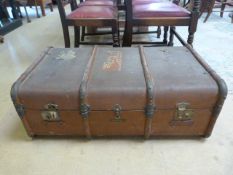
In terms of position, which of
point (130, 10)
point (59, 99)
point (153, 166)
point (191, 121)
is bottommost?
point (153, 166)

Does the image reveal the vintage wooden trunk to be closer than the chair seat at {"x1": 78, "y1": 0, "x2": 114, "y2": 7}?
Yes

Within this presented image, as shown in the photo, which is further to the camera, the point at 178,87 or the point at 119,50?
the point at 119,50

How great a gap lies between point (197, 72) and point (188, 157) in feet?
1.37

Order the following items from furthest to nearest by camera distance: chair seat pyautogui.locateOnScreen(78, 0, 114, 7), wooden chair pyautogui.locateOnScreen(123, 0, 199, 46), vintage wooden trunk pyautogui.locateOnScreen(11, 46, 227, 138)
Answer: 1. chair seat pyautogui.locateOnScreen(78, 0, 114, 7)
2. wooden chair pyautogui.locateOnScreen(123, 0, 199, 46)
3. vintage wooden trunk pyautogui.locateOnScreen(11, 46, 227, 138)

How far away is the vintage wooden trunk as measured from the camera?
2.96 feet

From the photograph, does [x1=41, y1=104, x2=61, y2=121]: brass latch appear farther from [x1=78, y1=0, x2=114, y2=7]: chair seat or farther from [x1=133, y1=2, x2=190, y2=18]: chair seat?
[x1=78, y1=0, x2=114, y2=7]: chair seat

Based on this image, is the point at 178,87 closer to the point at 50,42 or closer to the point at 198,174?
the point at 198,174

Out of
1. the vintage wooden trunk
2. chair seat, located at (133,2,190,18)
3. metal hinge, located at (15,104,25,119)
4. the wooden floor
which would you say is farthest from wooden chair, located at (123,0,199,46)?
metal hinge, located at (15,104,25,119)

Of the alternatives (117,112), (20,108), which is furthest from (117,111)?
(20,108)

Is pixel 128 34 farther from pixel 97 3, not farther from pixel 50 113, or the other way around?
pixel 50 113

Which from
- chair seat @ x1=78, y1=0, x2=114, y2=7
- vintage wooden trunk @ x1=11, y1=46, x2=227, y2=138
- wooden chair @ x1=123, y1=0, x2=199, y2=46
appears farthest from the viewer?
chair seat @ x1=78, y1=0, x2=114, y2=7

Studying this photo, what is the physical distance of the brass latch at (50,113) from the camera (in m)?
0.94

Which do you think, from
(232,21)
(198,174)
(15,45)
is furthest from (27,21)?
(198,174)

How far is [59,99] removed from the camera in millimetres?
913
